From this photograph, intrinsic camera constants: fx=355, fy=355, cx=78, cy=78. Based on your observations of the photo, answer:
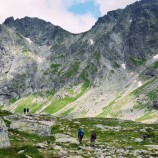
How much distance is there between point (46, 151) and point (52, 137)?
44.8 ft

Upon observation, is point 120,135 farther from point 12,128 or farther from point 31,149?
point 31,149

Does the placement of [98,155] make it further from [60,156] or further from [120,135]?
[120,135]

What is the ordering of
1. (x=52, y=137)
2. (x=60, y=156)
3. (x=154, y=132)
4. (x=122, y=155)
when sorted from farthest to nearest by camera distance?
(x=154, y=132) < (x=52, y=137) < (x=122, y=155) < (x=60, y=156)

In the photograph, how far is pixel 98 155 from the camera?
34812 millimetres

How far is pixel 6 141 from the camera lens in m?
32.6

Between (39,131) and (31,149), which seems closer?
(31,149)

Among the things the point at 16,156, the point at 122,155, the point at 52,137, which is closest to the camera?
the point at 16,156

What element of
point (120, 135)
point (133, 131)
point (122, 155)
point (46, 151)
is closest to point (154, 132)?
point (133, 131)

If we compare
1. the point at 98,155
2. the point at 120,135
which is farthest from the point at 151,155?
the point at 120,135

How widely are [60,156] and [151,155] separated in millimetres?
11695

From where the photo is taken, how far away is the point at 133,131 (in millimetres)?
68375

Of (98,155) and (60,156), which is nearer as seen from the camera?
(60,156)

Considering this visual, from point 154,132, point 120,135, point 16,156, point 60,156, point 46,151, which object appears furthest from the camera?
point 154,132

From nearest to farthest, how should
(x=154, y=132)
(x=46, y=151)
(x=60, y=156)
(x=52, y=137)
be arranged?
(x=60, y=156) < (x=46, y=151) < (x=52, y=137) < (x=154, y=132)
